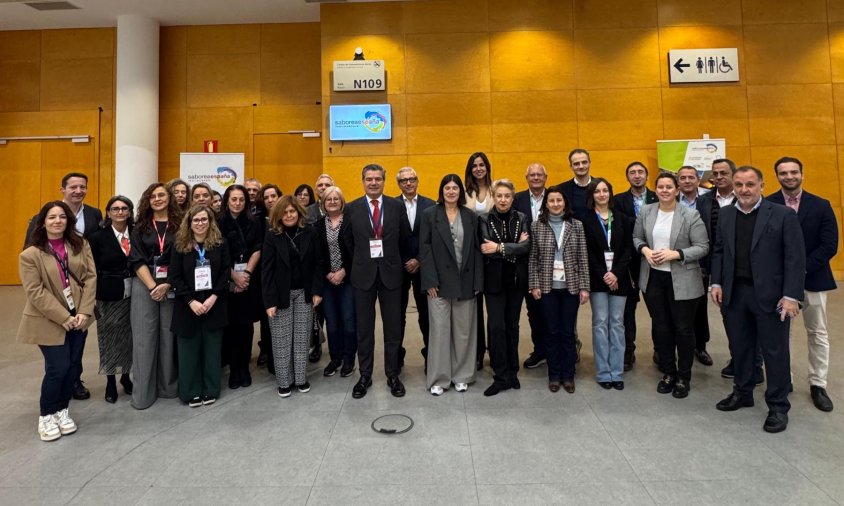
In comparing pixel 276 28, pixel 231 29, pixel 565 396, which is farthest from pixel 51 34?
pixel 565 396

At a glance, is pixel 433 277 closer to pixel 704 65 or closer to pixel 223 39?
pixel 704 65

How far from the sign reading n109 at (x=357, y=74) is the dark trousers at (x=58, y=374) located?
5947mm

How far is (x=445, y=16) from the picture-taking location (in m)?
7.42

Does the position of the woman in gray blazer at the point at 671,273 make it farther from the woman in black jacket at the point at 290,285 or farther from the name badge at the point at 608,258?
the woman in black jacket at the point at 290,285

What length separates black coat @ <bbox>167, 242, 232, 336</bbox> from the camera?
2781mm

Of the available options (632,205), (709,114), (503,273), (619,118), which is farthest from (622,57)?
(503,273)

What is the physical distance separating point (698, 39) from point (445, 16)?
14.9 feet

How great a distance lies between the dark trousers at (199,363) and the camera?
2887 mm

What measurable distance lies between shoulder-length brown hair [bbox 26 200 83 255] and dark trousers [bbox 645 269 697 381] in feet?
12.7

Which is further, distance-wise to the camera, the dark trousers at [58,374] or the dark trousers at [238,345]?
the dark trousers at [238,345]

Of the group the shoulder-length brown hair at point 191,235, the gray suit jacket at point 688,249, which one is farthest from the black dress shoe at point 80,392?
the gray suit jacket at point 688,249

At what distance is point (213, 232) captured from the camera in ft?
9.52

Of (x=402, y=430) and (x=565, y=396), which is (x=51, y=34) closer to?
(x=402, y=430)

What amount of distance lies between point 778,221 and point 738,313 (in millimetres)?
613
